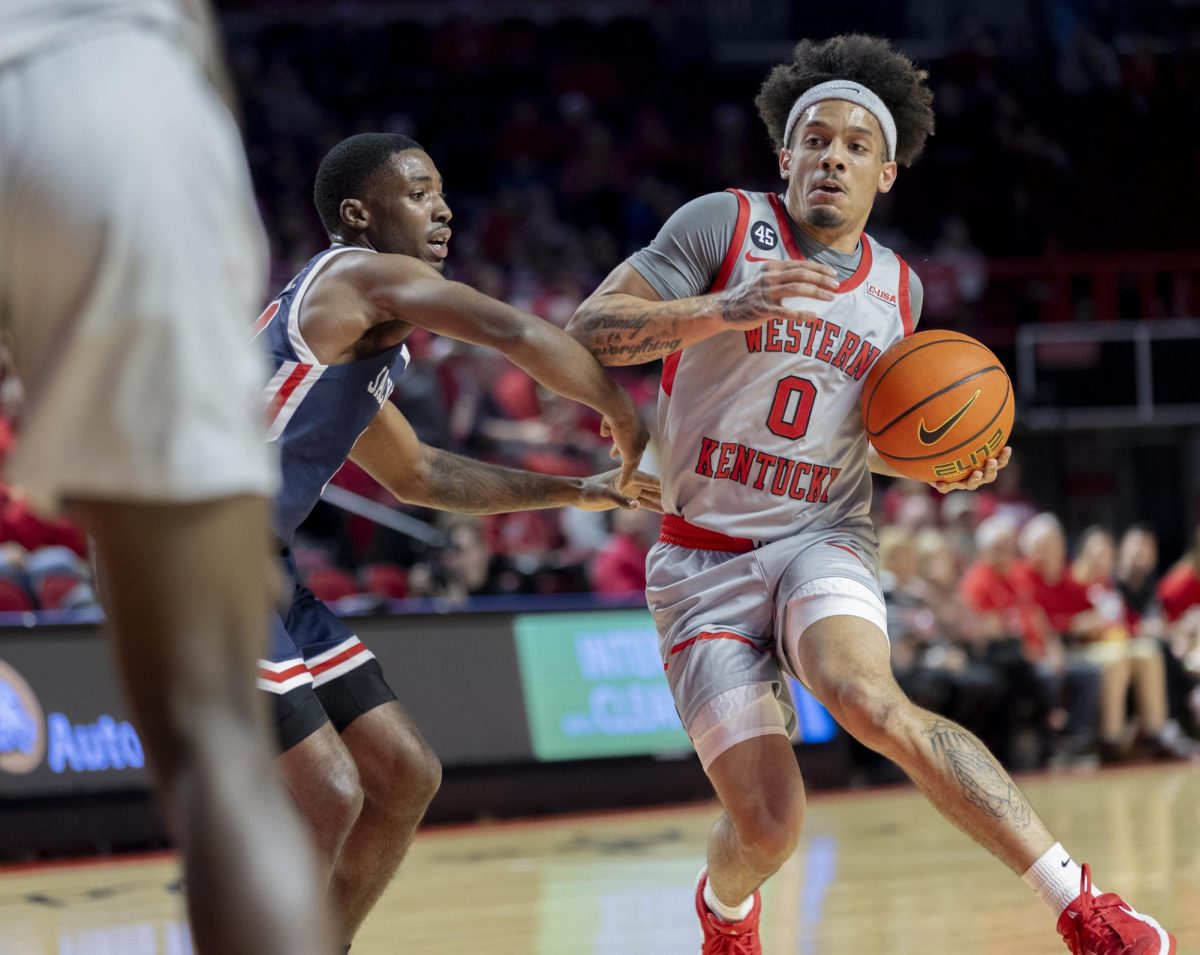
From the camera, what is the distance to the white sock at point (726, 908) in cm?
429

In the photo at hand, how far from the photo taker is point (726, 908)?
429 centimetres

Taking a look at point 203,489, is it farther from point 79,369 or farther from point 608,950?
point 608,950

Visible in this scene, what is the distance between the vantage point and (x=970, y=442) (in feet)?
13.3

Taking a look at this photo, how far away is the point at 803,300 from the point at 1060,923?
1.63 m

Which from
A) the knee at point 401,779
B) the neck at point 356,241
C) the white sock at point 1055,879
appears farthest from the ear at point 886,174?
the knee at point 401,779

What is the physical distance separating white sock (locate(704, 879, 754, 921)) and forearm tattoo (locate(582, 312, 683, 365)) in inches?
56.8

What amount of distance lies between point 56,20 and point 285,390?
1973 millimetres

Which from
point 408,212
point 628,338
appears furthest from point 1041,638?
point 408,212

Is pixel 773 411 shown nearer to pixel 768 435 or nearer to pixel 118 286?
pixel 768 435

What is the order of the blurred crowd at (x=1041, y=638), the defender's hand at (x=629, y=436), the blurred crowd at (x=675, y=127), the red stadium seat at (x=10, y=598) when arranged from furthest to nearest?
the blurred crowd at (x=675, y=127) → the blurred crowd at (x=1041, y=638) → the red stadium seat at (x=10, y=598) → the defender's hand at (x=629, y=436)

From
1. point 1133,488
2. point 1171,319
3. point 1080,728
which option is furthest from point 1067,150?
point 1080,728

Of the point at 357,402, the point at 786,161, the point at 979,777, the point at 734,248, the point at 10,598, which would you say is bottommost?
the point at 10,598

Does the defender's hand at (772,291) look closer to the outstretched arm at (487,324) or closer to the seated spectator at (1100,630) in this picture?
the outstretched arm at (487,324)

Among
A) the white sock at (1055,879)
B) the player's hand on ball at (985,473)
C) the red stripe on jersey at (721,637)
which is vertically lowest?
the white sock at (1055,879)
